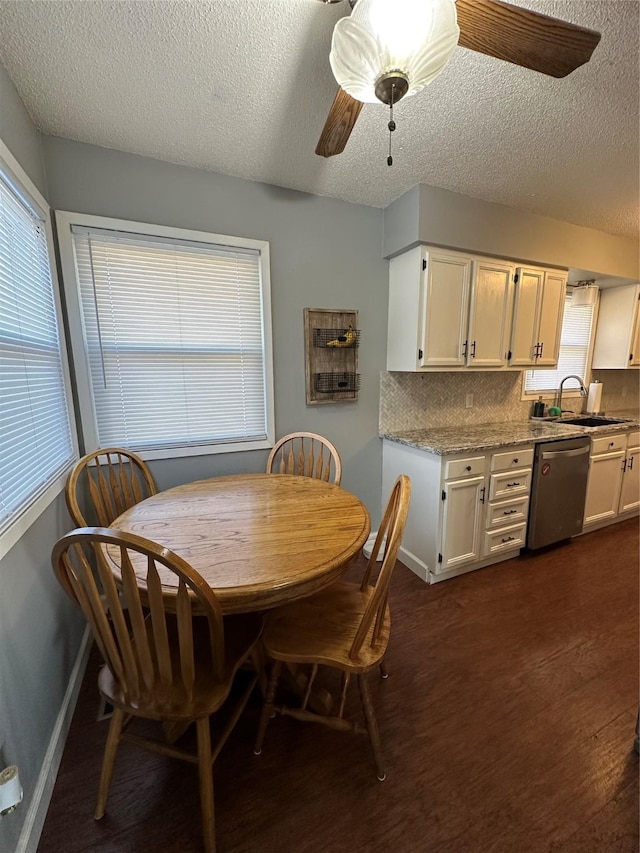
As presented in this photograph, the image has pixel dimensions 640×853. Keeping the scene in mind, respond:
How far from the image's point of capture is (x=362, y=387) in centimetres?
253

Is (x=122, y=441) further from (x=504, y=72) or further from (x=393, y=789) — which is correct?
(x=504, y=72)

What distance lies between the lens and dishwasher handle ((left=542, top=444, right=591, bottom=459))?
244 cm

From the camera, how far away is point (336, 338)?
7.78ft

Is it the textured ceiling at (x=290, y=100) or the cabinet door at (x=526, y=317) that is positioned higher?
the textured ceiling at (x=290, y=100)

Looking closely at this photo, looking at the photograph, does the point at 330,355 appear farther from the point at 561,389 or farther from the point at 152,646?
Result: the point at 561,389

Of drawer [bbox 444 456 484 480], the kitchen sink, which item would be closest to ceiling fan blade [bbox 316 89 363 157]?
drawer [bbox 444 456 484 480]

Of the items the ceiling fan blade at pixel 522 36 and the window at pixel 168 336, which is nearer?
the ceiling fan blade at pixel 522 36

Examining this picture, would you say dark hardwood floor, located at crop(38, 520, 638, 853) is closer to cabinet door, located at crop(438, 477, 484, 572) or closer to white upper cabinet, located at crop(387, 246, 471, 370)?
cabinet door, located at crop(438, 477, 484, 572)

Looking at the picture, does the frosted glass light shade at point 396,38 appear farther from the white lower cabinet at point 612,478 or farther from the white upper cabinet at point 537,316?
the white lower cabinet at point 612,478

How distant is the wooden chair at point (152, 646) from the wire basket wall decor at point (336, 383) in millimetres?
1583

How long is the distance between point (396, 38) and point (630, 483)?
12.1 feet

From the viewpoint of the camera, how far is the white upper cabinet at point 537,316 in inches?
101

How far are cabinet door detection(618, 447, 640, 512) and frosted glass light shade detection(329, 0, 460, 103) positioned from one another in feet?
11.0

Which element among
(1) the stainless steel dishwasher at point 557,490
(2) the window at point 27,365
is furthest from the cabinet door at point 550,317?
(2) the window at point 27,365
